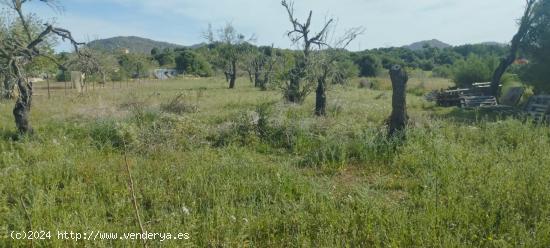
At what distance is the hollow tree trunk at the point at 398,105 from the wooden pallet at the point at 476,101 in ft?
26.5

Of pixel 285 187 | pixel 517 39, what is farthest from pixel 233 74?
pixel 285 187

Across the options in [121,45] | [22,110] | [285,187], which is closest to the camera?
[285,187]

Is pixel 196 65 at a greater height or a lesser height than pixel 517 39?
greater

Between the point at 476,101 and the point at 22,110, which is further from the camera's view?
the point at 476,101

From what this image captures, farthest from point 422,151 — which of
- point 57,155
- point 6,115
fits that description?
point 6,115

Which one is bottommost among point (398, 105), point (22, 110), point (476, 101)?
point (22, 110)

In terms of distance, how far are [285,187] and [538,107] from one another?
10479 millimetres

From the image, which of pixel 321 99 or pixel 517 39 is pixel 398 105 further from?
pixel 517 39

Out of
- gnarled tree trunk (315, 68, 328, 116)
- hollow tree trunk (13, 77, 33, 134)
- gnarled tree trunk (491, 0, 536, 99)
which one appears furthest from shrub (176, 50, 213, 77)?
hollow tree trunk (13, 77, 33, 134)

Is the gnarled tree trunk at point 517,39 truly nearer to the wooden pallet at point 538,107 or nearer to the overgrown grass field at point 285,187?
the wooden pallet at point 538,107

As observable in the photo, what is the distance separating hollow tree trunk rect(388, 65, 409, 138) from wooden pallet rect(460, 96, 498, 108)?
8.08 m

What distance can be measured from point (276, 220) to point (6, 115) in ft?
38.9

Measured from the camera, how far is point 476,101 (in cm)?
1375

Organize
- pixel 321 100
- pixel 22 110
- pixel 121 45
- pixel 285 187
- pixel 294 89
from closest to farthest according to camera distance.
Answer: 1. pixel 285 187
2. pixel 22 110
3. pixel 321 100
4. pixel 294 89
5. pixel 121 45
